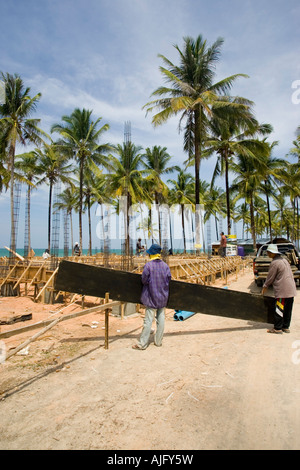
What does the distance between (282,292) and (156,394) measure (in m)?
3.57

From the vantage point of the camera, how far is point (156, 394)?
11.4 feet

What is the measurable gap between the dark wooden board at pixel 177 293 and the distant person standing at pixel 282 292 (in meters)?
0.19

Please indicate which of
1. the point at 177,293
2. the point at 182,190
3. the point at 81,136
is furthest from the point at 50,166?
the point at 177,293

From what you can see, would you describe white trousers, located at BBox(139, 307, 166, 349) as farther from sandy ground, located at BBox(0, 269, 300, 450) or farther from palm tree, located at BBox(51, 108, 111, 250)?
palm tree, located at BBox(51, 108, 111, 250)

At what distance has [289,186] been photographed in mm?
37000

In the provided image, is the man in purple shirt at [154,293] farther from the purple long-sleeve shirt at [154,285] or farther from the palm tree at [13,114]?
the palm tree at [13,114]

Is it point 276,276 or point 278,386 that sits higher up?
point 276,276

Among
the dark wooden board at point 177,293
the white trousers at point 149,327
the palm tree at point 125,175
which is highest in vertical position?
the palm tree at point 125,175

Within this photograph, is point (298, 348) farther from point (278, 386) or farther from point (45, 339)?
point (45, 339)

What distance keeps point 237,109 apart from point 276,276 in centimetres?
1622

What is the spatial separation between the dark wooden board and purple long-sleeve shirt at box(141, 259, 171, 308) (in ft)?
0.74

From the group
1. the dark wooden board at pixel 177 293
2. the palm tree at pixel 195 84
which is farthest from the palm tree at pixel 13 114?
the dark wooden board at pixel 177 293

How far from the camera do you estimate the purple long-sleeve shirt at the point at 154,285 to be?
5.13 meters
